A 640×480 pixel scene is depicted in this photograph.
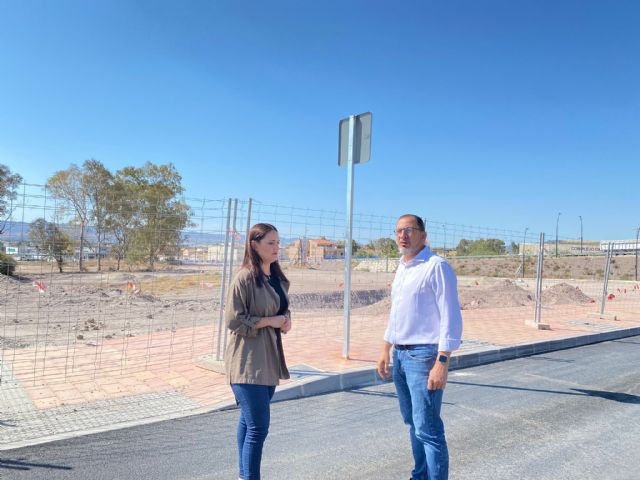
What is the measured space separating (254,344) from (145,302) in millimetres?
14857

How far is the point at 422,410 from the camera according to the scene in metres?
2.73

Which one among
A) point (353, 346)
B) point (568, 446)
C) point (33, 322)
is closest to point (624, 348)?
point (353, 346)

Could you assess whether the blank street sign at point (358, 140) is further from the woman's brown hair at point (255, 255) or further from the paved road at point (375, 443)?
the woman's brown hair at point (255, 255)

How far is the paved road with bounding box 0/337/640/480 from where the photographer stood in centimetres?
331

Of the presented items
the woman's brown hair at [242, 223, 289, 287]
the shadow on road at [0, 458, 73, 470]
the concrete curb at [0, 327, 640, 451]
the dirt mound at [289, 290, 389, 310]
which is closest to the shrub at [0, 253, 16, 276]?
the concrete curb at [0, 327, 640, 451]

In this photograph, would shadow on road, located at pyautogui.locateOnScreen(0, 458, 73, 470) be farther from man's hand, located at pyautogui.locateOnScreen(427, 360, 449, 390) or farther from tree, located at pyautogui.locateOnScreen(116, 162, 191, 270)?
tree, located at pyautogui.locateOnScreen(116, 162, 191, 270)

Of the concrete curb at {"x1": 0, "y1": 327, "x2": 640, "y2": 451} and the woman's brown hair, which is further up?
the woman's brown hair

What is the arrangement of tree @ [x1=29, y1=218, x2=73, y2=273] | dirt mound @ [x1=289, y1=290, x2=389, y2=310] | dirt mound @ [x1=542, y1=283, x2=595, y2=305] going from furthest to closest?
dirt mound @ [x1=289, y1=290, x2=389, y2=310] < dirt mound @ [x1=542, y1=283, x2=595, y2=305] < tree @ [x1=29, y1=218, x2=73, y2=273]

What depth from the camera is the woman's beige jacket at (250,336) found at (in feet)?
8.88

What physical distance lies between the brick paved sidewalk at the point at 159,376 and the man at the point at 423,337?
2332 millimetres

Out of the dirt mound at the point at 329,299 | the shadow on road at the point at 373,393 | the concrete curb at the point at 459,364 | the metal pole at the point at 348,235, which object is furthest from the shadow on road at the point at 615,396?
the dirt mound at the point at 329,299

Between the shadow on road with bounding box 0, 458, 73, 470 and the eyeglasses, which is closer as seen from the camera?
the eyeglasses

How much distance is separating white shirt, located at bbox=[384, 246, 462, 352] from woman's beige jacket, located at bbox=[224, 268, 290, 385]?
79 centimetres

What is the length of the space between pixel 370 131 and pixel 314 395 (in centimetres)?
349
